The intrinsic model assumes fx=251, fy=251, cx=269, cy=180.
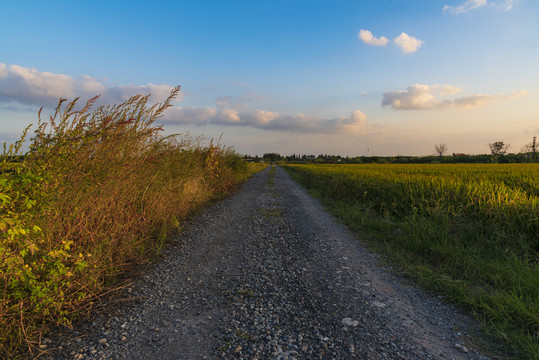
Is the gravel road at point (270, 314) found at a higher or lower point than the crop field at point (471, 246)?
lower

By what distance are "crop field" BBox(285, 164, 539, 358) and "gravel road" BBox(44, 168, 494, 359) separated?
43 cm

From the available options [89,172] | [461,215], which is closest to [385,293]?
[461,215]

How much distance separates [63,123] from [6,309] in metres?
2.39

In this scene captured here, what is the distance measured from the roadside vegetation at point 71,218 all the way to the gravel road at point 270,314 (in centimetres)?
37

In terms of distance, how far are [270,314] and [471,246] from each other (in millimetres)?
4673

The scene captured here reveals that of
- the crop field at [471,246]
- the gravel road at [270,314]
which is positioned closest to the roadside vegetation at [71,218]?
the gravel road at [270,314]

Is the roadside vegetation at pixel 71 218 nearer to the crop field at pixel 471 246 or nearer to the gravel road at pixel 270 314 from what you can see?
the gravel road at pixel 270 314

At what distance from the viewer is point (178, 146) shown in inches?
360

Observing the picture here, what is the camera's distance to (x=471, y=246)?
5.21 metres

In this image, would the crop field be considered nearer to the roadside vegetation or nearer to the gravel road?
the gravel road

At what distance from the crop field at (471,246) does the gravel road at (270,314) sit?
430 millimetres

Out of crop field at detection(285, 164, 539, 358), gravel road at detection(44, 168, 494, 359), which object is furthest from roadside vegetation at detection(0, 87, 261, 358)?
crop field at detection(285, 164, 539, 358)

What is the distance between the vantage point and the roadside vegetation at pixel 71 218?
2.48 meters

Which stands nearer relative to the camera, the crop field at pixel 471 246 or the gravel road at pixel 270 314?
the gravel road at pixel 270 314
